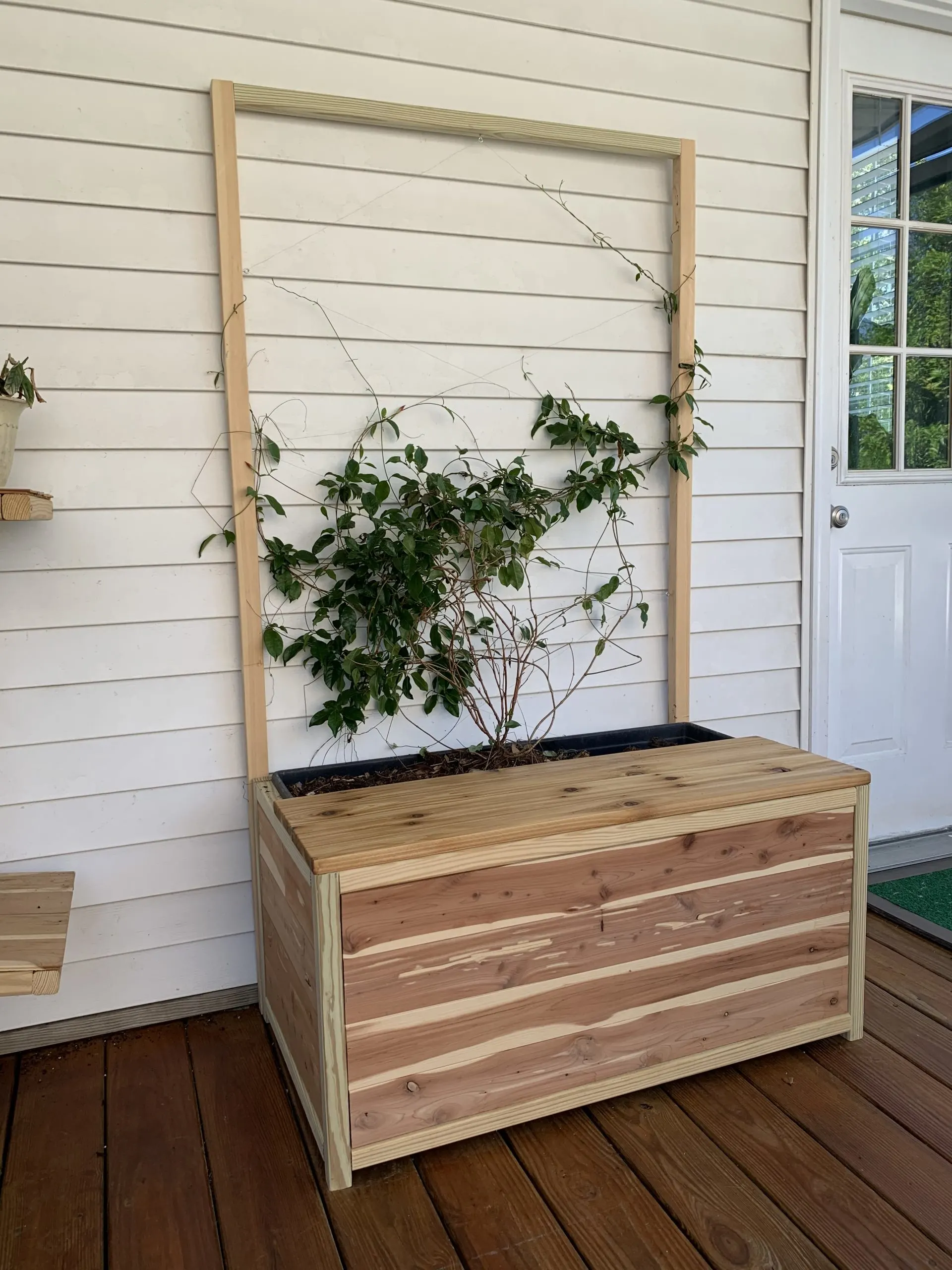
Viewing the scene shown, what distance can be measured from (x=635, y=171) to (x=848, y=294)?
2.50ft

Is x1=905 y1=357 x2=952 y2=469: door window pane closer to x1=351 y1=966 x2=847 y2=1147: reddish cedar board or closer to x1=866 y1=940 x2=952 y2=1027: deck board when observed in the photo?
x1=866 y1=940 x2=952 y2=1027: deck board

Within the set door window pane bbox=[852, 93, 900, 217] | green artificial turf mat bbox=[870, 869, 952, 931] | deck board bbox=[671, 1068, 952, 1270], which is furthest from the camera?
door window pane bbox=[852, 93, 900, 217]

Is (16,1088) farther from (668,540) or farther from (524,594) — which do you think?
(668,540)

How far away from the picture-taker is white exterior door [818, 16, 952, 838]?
2633 mm

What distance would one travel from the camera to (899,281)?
8.91 feet

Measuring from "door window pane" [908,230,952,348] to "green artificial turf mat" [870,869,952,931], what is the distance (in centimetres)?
154

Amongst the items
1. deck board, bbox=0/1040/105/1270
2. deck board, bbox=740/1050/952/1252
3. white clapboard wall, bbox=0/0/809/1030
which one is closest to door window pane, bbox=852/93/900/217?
white clapboard wall, bbox=0/0/809/1030

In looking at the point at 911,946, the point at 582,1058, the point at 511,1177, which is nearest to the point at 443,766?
the point at 582,1058

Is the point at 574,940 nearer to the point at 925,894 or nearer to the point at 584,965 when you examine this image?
the point at 584,965

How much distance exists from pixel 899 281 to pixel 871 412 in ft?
1.27

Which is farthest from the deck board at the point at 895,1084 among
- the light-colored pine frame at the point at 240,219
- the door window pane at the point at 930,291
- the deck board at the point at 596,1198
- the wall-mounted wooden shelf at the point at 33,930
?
the door window pane at the point at 930,291

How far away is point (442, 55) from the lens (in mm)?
2068

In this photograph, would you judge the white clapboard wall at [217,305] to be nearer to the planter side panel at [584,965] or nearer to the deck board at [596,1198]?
the planter side panel at [584,965]

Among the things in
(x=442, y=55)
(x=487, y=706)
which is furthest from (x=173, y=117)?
(x=487, y=706)
